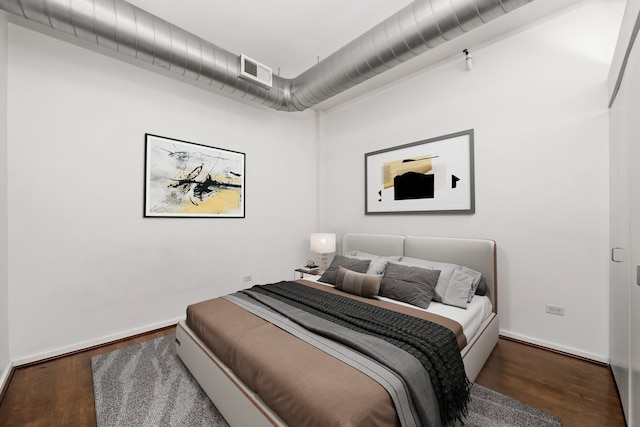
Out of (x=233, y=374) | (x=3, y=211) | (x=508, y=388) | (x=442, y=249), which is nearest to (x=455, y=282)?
(x=442, y=249)

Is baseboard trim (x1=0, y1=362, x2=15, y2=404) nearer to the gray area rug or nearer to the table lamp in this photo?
the gray area rug

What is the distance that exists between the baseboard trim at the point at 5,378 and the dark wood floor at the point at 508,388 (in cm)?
3

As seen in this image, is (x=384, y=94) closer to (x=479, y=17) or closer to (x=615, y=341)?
(x=479, y=17)

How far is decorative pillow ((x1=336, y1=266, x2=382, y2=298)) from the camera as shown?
248 cm

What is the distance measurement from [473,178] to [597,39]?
1441 millimetres

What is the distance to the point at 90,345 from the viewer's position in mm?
2564

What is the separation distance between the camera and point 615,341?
77.3 inches

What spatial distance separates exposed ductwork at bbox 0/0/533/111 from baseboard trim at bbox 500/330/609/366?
2.82 m

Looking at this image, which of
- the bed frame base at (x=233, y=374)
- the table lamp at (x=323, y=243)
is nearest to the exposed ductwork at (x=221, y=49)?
the table lamp at (x=323, y=243)

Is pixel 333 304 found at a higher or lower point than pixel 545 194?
lower

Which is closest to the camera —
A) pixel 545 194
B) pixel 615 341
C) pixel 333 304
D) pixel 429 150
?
pixel 615 341

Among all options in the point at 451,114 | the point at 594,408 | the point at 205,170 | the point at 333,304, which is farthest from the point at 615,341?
the point at 205,170

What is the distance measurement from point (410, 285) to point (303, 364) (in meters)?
1.40

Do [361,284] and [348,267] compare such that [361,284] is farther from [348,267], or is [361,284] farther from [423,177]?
[423,177]
